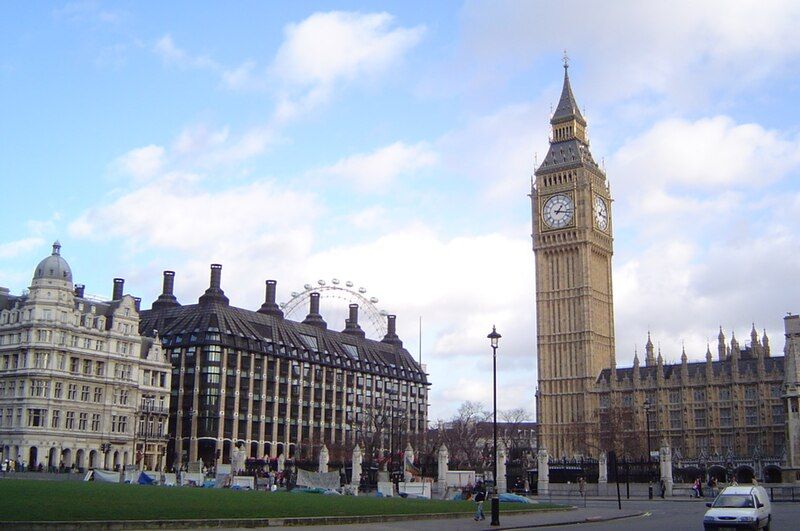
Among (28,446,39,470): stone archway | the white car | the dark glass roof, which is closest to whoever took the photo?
the white car

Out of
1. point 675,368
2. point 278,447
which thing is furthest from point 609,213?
point 278,447

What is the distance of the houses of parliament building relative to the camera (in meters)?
116

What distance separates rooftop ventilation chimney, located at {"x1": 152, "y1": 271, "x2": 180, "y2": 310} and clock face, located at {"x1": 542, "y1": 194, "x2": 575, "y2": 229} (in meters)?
57.7

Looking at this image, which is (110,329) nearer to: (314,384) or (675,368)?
(314,384)

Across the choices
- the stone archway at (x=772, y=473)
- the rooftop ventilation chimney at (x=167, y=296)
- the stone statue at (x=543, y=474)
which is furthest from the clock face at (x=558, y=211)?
the stone statue at (x=543, y=474)

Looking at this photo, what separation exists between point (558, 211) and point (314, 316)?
41604mm

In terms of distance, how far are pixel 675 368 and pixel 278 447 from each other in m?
57.7

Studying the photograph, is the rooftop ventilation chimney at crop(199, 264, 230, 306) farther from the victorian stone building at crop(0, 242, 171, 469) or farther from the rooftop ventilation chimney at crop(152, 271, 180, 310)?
the victorian stone building at crop(0, 242, 171, 469)

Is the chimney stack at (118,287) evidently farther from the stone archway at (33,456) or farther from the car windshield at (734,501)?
the car windshield at (734,501)

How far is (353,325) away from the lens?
479 feet

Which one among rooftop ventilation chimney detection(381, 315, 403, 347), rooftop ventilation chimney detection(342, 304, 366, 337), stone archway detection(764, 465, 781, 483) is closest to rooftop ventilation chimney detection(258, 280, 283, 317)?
rooftop ventilation chimney detection(342, 304, 366, 337)

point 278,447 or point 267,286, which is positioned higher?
point 267,286

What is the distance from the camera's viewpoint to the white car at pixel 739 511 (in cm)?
2530

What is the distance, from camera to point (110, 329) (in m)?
91.3
